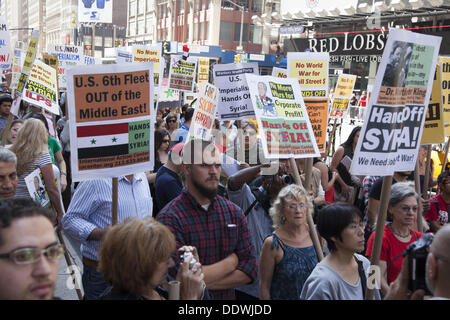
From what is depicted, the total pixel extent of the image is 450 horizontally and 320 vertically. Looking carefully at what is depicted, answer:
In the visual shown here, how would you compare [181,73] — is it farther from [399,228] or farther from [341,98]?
[399,228]

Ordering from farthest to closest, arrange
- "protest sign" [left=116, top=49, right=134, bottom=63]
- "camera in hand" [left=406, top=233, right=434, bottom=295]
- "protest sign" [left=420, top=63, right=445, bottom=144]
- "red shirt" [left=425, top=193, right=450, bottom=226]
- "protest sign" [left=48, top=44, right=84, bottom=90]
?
"protest sign" [left=48, top=44, right=84, bottom=90] → "protest sign" [left=116, top=49, right=134, bottom=63] → "red shirt" [left=425, top=193, right=450, bottom=226] → "protest sign" [left=420, top=63, right=445, bottom=144] → "camera in hand" [left=406, top=233, right=434, bottom=295]

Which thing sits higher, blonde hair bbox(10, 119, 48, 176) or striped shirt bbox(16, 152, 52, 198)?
blonde hair bbox(10, 119, 48, 176)

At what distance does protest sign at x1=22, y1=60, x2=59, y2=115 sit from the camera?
26.4 feet

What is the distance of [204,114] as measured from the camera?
568cm

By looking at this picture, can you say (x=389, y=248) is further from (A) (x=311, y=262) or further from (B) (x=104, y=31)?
(B) (x=104, y=31)

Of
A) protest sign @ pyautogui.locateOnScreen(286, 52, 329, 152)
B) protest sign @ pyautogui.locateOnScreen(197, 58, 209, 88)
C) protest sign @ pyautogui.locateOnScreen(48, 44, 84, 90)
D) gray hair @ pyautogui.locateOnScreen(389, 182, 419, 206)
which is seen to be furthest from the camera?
protest sign @ pyautogui.locateOnScreen(197, 58, 209, 88)

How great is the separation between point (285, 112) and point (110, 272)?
8.84 feet

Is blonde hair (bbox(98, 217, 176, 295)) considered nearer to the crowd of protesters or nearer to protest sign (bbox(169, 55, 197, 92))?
the crowd of protesters

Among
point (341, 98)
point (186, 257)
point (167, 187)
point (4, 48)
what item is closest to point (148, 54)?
point (4, 48)

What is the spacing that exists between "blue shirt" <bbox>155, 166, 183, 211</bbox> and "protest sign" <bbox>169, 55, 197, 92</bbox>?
25.0 ft

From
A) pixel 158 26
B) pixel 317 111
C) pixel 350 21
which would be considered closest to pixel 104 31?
pixel 158 26

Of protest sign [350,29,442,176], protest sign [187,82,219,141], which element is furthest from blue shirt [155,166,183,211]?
protest sign [350,29,442,176]

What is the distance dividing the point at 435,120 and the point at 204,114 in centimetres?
227

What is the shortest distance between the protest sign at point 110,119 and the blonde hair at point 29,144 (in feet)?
5.05
